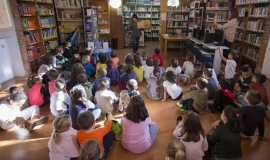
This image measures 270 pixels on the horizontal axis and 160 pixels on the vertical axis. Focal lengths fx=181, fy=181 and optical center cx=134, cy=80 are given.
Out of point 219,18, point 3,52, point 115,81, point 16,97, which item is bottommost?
point 115,81

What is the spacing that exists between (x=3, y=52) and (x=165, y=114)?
177 inches

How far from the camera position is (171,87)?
354cm

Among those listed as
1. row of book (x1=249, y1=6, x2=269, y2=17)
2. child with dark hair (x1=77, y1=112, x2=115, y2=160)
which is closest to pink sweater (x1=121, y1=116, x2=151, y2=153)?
child with dark hair (x1=77, y1=112, x2=115, y2=160)

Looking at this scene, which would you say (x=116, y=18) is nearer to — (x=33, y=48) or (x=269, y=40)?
(x=33, y=48)

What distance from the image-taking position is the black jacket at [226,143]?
195 cm

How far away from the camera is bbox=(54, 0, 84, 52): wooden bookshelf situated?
272 inches

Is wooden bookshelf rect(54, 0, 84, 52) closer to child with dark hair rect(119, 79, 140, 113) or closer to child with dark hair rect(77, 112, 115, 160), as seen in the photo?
child with dark hair rect(119, 79, 140, 113)

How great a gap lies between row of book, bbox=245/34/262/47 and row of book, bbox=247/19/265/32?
21cm

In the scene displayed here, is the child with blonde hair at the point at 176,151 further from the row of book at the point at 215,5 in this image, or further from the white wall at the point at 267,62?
the row of book at the point at 215,5

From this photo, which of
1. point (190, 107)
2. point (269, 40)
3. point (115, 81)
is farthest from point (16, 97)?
point (269, 40)

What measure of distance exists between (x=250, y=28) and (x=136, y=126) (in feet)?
18.5

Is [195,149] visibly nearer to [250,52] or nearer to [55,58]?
[55,58]

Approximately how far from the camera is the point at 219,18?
7.12 metres

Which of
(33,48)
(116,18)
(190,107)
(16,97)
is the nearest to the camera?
(16,97)
